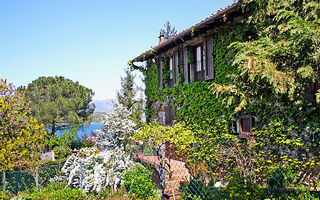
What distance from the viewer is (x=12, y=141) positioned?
9523mm

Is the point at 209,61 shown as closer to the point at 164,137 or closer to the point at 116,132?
the point at 116,132

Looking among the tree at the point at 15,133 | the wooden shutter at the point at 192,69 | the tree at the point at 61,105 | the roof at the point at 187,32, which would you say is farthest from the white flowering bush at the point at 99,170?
the tree at the point at 61,105

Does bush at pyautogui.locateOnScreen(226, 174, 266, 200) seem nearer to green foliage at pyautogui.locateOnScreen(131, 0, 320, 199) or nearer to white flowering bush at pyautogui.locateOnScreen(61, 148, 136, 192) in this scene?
green foliage at pyautogui.locateOnScreen(131, 0, 320, 199)

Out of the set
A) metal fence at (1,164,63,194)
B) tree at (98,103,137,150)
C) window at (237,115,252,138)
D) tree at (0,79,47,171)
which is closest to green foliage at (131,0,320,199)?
window at (237,115,252,138)

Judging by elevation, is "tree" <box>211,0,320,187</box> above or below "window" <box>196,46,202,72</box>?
below

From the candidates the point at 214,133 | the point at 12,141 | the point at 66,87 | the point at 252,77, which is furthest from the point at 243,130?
the point at 66,87

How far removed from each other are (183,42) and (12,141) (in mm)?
7828

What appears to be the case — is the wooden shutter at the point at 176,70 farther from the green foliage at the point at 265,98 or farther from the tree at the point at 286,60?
the tree at the point at 286,60

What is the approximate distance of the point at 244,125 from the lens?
8.02 meters

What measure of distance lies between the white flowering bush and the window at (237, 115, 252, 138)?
3.51 metres

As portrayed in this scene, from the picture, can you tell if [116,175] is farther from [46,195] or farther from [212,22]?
Answer: [212,22]

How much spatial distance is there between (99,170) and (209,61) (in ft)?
17.7

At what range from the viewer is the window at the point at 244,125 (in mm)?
7811

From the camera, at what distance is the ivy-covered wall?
8.45m
